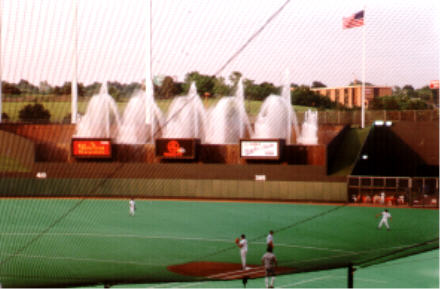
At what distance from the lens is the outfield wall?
111 feet

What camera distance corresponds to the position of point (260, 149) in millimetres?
34906

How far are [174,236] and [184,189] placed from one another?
13.4 meters

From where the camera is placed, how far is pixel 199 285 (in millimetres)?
13977

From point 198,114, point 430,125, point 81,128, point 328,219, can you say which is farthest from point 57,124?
point 430,125

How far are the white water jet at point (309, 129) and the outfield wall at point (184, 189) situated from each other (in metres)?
8.34

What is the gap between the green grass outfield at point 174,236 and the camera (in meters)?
16.0

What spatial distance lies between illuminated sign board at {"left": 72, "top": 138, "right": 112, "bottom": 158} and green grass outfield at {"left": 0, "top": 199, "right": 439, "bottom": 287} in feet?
9.56

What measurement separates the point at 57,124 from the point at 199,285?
3034 cm

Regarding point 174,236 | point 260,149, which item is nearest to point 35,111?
point 174,236

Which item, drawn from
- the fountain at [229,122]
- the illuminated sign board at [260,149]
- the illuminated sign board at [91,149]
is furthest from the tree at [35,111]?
the fountain at [229,122]

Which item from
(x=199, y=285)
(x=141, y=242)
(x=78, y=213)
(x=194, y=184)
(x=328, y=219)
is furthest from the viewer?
(x=194, y=184)

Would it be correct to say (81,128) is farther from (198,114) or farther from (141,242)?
(141,242)

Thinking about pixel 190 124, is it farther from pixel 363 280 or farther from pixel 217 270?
pixel 363 280

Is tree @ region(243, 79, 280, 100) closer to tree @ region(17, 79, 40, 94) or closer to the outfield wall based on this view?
tree @ region(17, 79, 40, 94)
